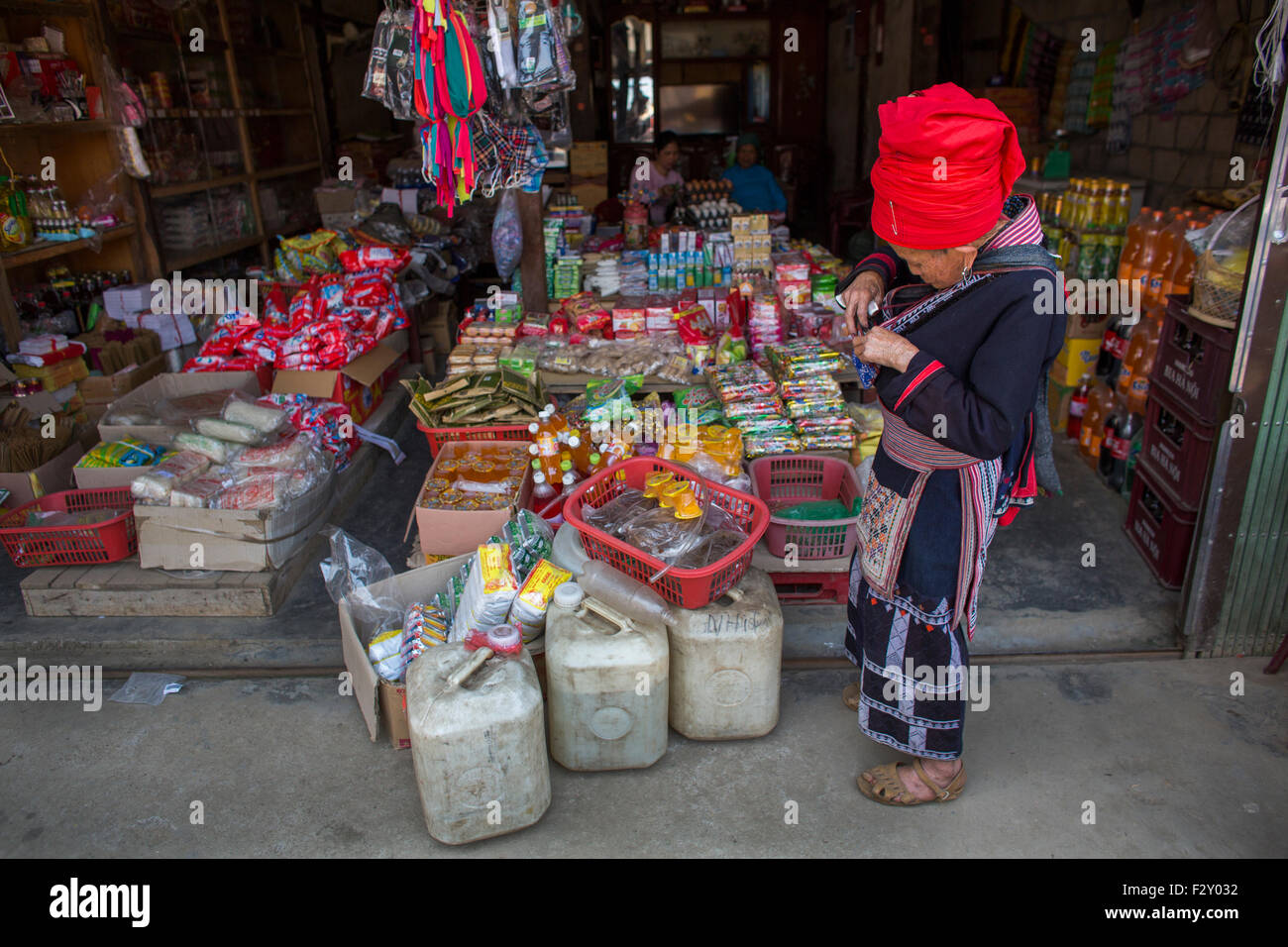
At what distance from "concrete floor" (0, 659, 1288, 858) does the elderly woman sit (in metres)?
0.20

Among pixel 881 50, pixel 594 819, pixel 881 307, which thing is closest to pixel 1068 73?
pixel 881 50

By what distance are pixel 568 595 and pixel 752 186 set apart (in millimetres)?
6316

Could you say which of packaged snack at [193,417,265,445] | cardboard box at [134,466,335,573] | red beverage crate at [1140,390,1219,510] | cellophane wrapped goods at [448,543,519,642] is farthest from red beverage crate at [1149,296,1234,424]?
packaged snack at [193,417,265,445]

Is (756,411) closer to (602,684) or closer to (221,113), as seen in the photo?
(602,684)

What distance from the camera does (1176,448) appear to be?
11.4 ft

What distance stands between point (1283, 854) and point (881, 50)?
8.47 meters

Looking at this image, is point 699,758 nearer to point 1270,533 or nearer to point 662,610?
point 662,610

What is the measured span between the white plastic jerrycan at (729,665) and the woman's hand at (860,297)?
937mm

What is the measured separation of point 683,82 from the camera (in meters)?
11.2

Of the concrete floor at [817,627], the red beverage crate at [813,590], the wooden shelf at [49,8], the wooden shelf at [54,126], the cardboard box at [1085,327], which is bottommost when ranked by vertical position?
the concrete floor at [817,627]

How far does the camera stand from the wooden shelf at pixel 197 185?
19.4 ft

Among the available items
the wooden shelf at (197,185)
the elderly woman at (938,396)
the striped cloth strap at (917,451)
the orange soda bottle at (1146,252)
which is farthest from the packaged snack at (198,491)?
the orange soda bottle at (1146,252)

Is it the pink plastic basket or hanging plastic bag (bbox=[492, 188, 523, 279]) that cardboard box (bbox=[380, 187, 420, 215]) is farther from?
the pink plastic basket

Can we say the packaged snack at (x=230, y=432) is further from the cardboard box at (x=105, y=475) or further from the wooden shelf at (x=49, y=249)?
the wooden shelf at (x=49, y=249)
